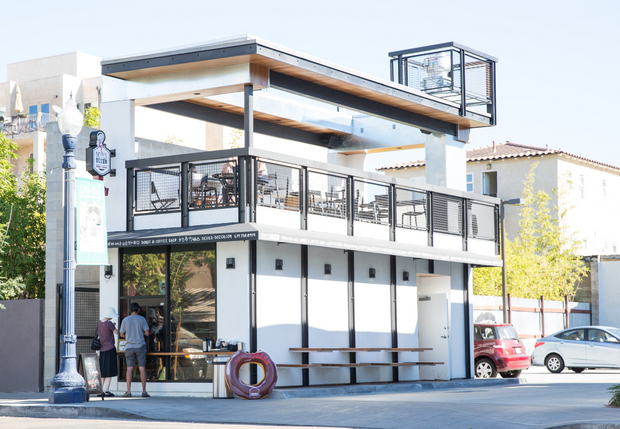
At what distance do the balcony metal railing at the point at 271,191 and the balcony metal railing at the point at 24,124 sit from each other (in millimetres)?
31378

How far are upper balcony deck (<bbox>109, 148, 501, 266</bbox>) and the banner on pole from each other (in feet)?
5.27

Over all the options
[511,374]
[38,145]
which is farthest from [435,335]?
[38,145]

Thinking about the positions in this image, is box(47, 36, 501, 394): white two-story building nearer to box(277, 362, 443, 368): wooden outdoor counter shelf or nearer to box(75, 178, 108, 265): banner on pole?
box(277, 362, 443, 368): wooden outdoor counter shelf

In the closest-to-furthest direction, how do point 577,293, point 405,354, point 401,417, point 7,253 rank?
point 401,417, point 405,354, point 7,253, point 577,293

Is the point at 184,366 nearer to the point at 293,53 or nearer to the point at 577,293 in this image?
the point at 293,53

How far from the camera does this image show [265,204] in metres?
17.4

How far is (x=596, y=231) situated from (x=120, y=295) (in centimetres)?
A: 3559

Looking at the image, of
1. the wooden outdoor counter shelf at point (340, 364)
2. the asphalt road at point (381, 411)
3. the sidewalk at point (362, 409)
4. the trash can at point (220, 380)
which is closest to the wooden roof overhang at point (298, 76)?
the trash can at point (220, 380)

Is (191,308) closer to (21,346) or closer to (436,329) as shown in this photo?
(21,346)

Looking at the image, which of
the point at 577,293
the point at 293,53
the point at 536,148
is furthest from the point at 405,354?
the point at 536,148

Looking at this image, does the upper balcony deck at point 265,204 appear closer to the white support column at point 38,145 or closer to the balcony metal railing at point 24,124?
the balcony metal railing at point 24,124

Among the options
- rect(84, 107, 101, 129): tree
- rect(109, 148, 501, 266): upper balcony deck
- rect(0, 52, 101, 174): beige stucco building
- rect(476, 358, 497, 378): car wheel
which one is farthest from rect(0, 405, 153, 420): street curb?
rect(0, 52, 101, 174): beige stucco building

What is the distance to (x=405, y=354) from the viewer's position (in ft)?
69.3

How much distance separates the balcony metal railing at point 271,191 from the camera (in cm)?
1730
